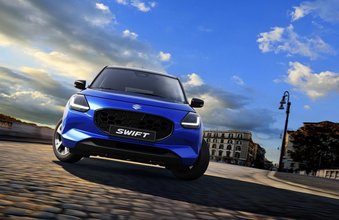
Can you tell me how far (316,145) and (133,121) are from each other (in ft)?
237

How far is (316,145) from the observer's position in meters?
73.1

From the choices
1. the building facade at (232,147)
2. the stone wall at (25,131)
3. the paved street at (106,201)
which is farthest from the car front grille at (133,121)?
the building facade at (232,147)

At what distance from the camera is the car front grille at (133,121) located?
5.66 metres

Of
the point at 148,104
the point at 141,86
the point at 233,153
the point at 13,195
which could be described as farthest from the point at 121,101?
the point at 233,153

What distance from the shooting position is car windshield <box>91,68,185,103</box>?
7.03 metres

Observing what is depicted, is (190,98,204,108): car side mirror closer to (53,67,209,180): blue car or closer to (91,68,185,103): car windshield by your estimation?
(91,68,185,103): car windshield

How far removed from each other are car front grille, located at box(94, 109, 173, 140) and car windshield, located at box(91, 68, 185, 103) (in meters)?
1.12

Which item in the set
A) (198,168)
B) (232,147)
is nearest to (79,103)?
(198,168)

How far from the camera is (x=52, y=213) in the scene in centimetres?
283

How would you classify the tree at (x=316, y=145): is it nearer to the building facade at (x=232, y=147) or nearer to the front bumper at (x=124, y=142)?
the front bumper at (x=124, y=142)

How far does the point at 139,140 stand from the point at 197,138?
829 mm

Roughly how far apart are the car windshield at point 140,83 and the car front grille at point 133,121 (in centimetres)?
112

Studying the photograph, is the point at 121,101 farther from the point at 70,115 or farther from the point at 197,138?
the point at 197,138

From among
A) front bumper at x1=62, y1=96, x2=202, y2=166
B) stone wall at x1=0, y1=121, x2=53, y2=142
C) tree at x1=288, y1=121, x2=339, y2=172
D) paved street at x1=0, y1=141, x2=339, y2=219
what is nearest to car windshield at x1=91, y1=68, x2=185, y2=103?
front bumper at x1=62, y1=96, x2=202, y2=166
